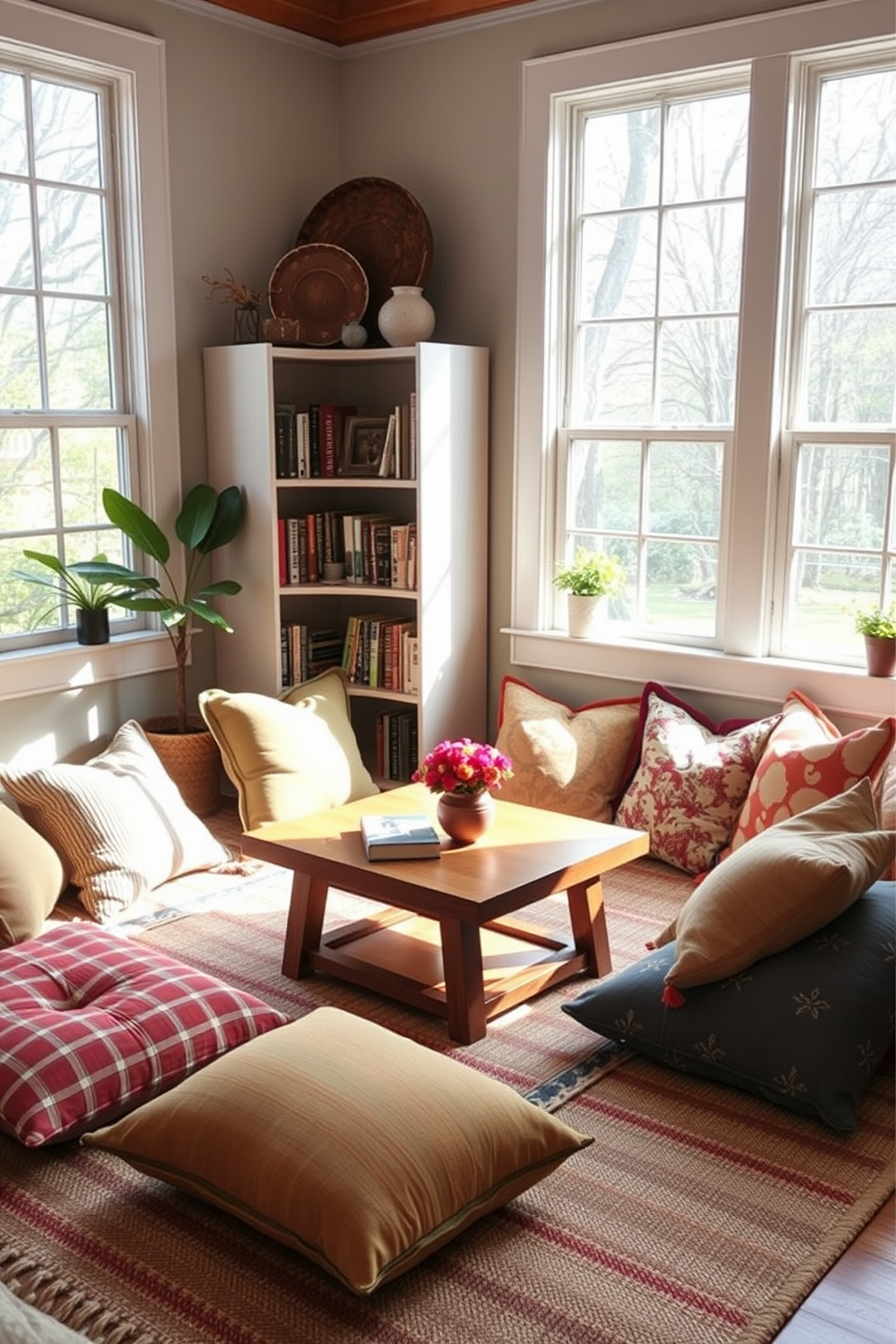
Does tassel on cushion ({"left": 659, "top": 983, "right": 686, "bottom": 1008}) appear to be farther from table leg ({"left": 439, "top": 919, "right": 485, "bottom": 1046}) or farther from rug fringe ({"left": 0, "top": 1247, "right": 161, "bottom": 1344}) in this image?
rug fringe ({"left": 0, "top": 1247, "right": 161, "bottom": 1344})

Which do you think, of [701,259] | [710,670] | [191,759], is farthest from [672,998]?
[701,259]

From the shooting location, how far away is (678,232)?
171 inches

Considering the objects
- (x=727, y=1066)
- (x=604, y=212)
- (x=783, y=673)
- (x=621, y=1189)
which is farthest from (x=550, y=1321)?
(x=604, y=212)

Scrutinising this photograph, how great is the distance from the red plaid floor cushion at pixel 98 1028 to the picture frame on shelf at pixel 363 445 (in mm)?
2238

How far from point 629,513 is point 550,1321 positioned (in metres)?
3.00

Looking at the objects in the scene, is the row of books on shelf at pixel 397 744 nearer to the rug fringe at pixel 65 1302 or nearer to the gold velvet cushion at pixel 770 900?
the gold velvet cushion at pixel 770 900

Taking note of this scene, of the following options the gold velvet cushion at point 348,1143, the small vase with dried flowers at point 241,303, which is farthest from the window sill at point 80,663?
the gold velvet cushion at point 348,1143

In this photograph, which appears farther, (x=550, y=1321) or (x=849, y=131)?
(x=849, y=131)

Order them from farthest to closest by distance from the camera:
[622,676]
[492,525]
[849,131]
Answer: [492,525]
[622,676]
[849,131]

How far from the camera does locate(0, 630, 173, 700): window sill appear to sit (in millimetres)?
4195

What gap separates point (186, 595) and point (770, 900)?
2.54m

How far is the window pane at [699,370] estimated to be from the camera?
4.29m

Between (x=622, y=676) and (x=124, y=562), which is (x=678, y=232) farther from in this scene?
(x=124, y=562)

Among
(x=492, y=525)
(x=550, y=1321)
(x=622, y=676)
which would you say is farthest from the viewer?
(x=492, y=525)
